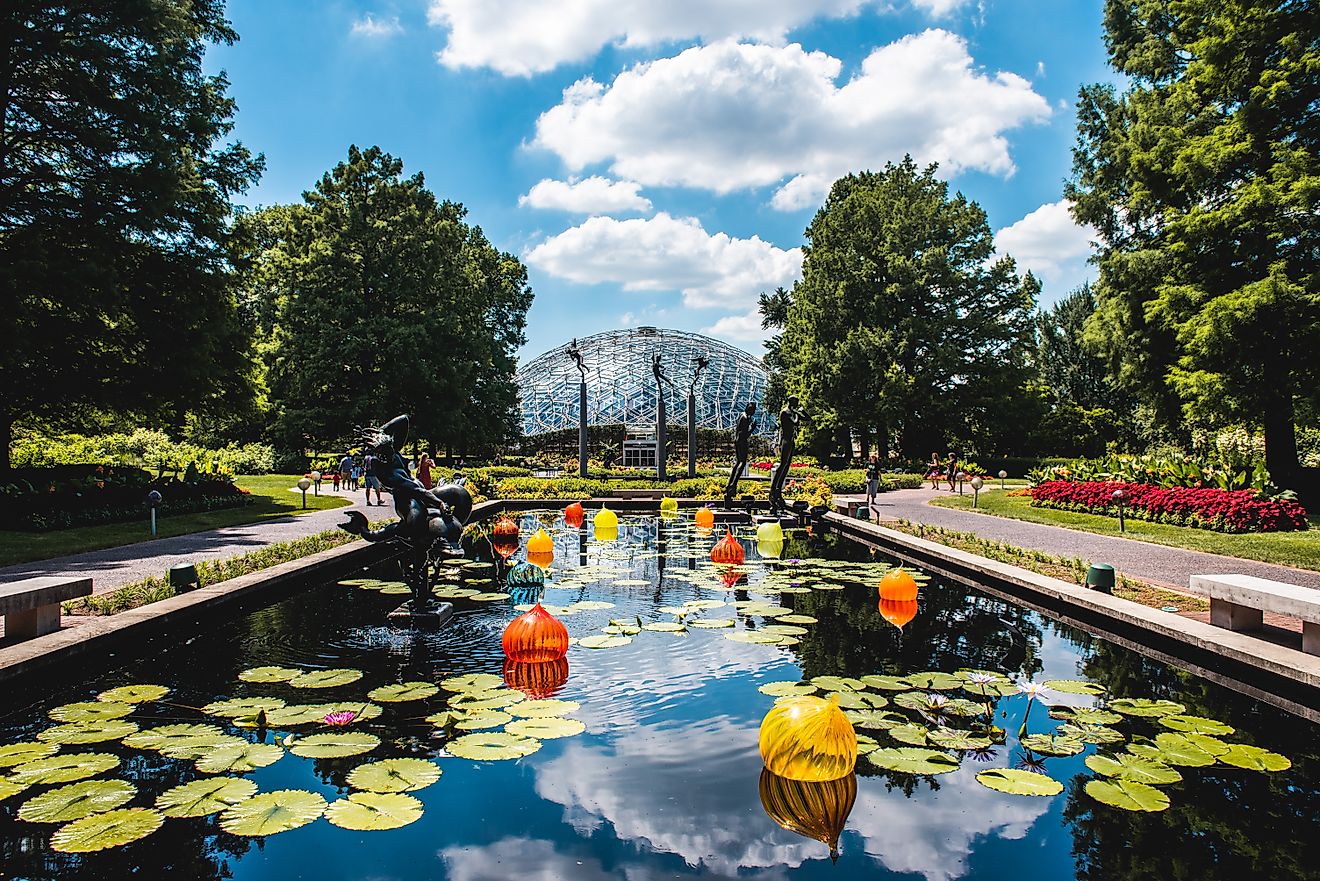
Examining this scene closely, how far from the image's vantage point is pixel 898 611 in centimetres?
880

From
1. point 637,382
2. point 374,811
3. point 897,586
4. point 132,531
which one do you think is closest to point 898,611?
point 897,586

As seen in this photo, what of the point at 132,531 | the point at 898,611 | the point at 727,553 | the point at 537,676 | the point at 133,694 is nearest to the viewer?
the point at 133,694

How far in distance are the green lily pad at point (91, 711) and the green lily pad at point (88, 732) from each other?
0.28 feet

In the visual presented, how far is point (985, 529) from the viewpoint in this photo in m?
16.5

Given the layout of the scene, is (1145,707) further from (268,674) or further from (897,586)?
(268,674)

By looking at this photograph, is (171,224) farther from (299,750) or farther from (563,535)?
(299,750)

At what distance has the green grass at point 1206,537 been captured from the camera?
454 inches

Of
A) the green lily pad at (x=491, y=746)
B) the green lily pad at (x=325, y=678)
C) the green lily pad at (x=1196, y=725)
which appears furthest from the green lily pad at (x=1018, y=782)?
the green lily pad at (x=325, y=678)

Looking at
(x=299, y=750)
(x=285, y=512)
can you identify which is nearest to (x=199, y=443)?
(x=285, y=512)

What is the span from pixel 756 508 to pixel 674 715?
1669cm

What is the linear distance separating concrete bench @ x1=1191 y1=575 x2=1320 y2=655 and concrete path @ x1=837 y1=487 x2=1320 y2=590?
258cm

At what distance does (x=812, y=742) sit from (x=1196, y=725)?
294cm

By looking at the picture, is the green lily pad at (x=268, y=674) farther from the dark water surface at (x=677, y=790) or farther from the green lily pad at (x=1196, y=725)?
the green lily pad at (x=1196, y=725)

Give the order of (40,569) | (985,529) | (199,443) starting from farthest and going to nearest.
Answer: (199,443) → (985,529) → (40,569)
